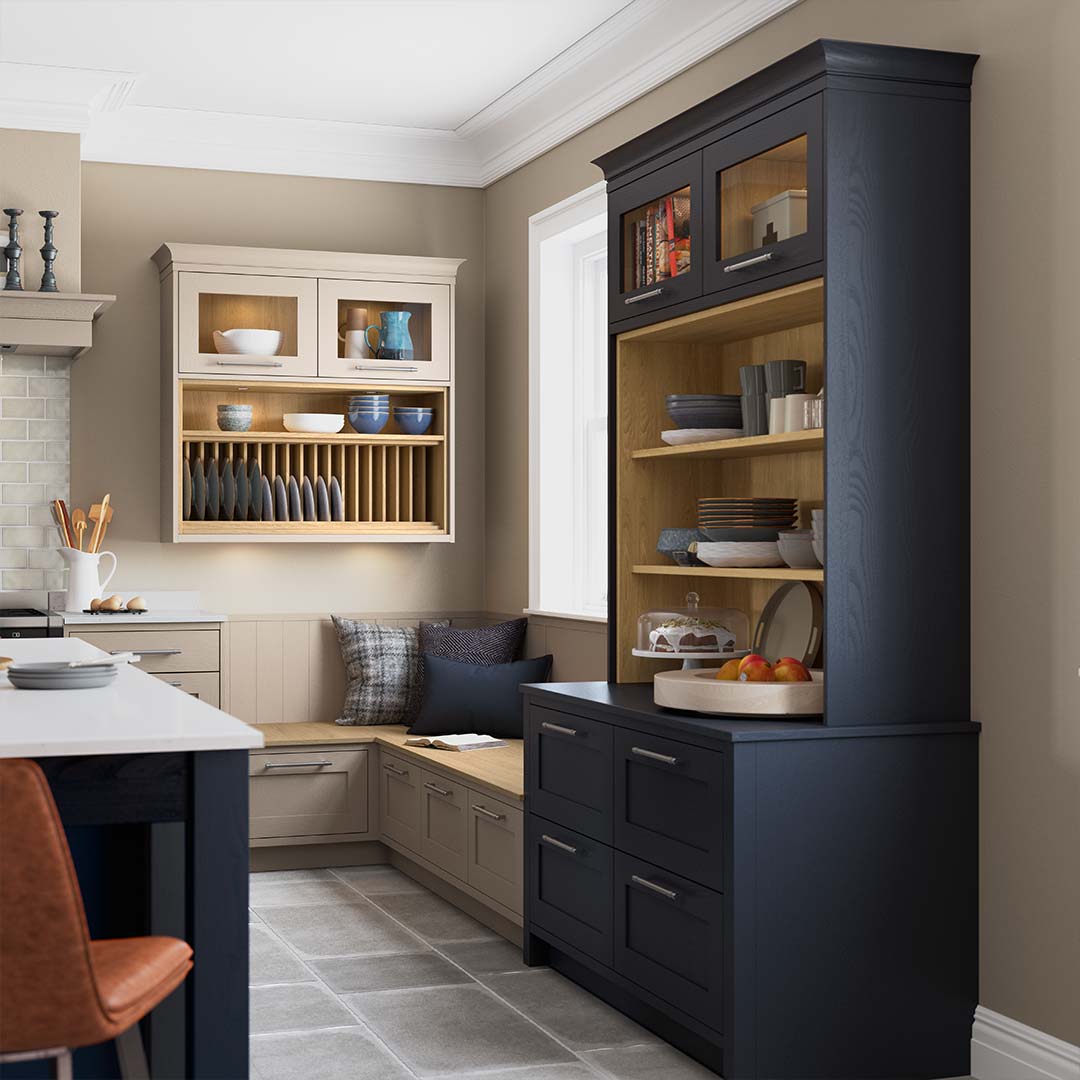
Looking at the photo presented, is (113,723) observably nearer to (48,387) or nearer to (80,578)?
(80,578)

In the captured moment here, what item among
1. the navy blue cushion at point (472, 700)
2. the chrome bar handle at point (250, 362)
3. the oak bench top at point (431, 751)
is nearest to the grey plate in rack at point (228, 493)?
the chrome bar handle at point (250, 362)

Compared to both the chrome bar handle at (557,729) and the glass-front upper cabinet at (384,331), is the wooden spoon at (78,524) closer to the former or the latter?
the glass-front upper cabinet at (384,331)

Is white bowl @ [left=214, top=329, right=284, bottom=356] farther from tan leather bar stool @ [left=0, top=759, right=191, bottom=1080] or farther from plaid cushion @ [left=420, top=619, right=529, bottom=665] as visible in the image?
tan leather bar stool @ [left=0, top=759, right=191, bottom=1080]

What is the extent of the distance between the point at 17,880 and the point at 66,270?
3.93 m

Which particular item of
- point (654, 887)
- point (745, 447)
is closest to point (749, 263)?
point (745, 447)

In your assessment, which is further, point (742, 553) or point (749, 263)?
point (742, 553)

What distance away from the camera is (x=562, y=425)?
19.0 feet

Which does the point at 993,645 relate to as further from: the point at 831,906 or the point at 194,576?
the point at 194,576

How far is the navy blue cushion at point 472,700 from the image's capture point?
5.50 m

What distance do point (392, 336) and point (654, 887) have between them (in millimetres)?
3007

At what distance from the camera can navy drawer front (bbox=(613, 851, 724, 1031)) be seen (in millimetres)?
3191

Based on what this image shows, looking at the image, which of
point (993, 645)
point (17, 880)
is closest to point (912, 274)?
point (993, 645)

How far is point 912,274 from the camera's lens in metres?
3.24

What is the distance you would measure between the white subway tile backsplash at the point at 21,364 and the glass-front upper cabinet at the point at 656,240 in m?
2.62
